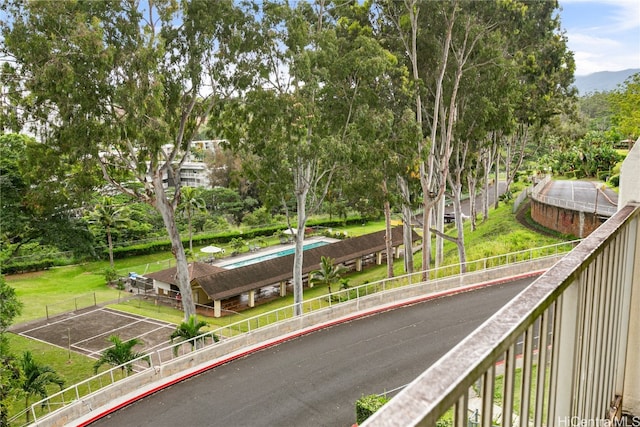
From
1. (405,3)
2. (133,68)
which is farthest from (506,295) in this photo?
(133,68)

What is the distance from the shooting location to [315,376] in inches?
516

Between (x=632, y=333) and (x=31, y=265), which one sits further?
(x=31, y=265)

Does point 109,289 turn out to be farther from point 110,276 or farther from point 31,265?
point 31,265

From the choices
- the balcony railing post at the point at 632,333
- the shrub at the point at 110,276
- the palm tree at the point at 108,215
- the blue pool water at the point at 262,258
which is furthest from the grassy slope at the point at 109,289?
the balcony railing post at the point at 632,333

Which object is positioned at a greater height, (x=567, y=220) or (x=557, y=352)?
(x=557, y=352)

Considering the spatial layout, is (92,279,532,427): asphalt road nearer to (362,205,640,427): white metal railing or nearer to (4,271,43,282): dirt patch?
(362,205,640,427): white metal railing

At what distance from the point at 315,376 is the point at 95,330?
758 inches

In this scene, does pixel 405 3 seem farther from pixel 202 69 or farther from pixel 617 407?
pixel 617 407

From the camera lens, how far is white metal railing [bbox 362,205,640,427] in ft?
4.27

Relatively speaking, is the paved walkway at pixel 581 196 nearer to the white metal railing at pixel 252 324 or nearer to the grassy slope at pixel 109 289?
the grassy slope at pixel 109 289

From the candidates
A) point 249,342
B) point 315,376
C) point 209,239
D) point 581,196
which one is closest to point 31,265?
point 209,239

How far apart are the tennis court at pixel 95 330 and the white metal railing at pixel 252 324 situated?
366 cm

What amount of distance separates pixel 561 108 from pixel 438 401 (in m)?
35.0

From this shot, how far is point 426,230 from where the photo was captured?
79.0 ft
